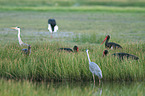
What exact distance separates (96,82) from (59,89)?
1.06 m

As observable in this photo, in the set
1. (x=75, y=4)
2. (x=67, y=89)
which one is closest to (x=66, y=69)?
(x=67, y=89)

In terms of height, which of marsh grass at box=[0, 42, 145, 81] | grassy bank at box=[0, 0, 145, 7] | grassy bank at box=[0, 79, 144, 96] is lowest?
grassy bank at box=[0, 79, 144, 96]

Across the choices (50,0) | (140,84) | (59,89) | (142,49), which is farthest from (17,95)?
(50,0)

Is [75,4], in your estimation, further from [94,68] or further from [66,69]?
[94,68]

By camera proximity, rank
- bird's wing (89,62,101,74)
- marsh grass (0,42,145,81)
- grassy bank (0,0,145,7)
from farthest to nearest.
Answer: grassy bank (0,0,145,7) < marsh grass (0,42,145,81) < bird's wing (89,62,101,74)

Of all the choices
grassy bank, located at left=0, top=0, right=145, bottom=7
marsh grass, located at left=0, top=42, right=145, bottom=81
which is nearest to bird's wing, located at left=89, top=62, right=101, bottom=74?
marsh grass, located at left=0, top=42, right=145, bottom=81

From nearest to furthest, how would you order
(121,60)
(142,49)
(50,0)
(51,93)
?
1. (51,93)
2. (121,60)
3. (142,49)
4. (50,0)

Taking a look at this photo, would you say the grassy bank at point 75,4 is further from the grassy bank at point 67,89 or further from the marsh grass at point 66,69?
the grassy bank at point 67,89

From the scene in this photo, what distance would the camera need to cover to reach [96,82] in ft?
22.0

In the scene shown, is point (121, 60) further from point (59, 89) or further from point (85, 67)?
point (59, 89)

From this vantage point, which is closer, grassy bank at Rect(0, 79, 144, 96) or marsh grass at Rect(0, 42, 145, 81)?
grassy bank at Rect(0, 79, 144, 96)

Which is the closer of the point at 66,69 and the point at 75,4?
the point at 66,69

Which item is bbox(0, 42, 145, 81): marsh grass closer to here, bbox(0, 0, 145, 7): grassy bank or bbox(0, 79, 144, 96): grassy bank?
bbox(0, 79, 144, 96): grassy bank

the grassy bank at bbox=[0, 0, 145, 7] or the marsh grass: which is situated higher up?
the grassy bank at bbox=[0, 0, 145, 7]
